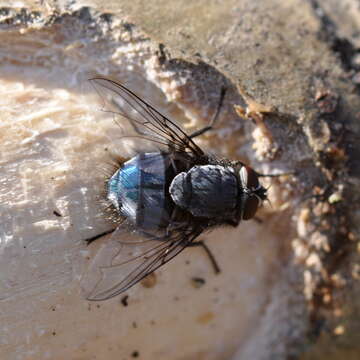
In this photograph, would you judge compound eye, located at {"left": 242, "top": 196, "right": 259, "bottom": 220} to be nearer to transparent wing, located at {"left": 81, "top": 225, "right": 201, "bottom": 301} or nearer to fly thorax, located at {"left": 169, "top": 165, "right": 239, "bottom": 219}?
fly thorax, located at {"left": 169, "top": 165, "right": 239, "bottom": 219}

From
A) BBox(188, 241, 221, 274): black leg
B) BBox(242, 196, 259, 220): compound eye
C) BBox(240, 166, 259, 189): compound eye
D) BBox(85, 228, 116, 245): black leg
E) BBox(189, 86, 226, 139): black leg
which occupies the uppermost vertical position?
BBox(189, 86, 226, 139): black leg

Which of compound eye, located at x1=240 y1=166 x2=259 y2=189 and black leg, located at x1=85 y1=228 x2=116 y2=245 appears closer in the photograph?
black leg, located at x1=85 y1=228 x2=116 y2=245

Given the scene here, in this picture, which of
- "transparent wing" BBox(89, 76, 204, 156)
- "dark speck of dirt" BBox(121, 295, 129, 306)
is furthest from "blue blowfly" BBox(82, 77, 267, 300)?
"dark speck of dirt" BBox(121, 295, 129, 306)

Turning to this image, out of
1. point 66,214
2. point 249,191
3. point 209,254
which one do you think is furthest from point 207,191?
point 66,214

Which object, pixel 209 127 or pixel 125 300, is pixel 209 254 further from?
pixel 209 127

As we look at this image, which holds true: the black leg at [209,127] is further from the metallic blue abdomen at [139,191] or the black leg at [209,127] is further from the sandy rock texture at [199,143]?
the metallic blue abdomen at [139,191]

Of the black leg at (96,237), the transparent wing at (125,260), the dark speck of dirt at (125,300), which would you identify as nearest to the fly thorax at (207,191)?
the transparent wing at (125,260)
